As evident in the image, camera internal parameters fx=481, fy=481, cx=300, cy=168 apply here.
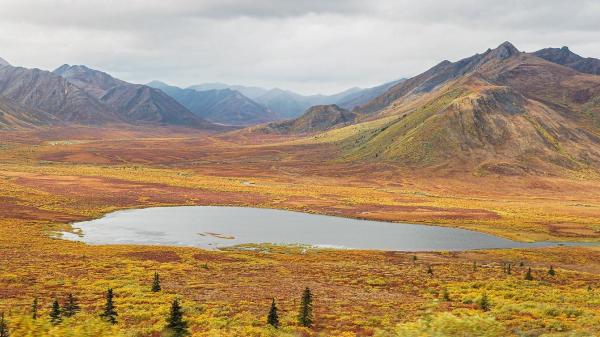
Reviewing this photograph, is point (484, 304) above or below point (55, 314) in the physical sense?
above

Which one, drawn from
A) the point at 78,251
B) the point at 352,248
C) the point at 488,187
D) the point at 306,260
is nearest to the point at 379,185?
the point at 488,187

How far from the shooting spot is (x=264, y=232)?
91562 mm

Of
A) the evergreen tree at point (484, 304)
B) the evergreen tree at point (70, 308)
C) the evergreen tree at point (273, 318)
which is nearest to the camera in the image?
the evergreen tree at point (273, 318)

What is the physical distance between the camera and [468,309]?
123 ft

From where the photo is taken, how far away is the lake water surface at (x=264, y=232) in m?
82.0

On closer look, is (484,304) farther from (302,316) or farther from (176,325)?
(176,325)

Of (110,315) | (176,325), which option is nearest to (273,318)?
(176,325)

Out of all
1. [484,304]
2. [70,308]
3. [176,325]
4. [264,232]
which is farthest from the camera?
[264,232]

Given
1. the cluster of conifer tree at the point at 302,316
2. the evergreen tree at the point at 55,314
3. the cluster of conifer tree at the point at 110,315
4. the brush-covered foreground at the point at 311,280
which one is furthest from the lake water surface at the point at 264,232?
the cluster of conifer tree at the point at 302,316

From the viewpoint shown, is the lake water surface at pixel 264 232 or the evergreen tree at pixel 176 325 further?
the lake water surface at pixel 264 232

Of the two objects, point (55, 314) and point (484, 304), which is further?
point (484, 304)

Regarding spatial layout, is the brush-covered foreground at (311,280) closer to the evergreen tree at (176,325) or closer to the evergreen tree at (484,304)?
the evergreen tree at (484,304)

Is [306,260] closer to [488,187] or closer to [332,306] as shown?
[332,306]

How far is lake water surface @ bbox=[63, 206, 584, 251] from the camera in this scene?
82.0m
